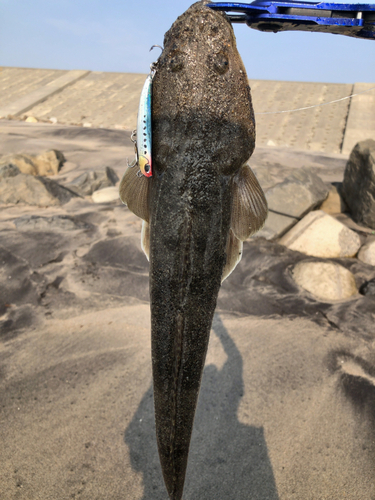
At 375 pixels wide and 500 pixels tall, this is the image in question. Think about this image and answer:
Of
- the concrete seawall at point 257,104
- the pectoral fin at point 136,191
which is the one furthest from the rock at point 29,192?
the concrete seawall at point 257,104

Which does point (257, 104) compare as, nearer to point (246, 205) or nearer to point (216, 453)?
point (216, 453)

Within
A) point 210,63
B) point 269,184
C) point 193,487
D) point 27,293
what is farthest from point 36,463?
point 269,184

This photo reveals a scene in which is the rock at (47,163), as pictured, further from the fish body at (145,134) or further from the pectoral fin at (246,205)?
the pectoral fin at (246,205)

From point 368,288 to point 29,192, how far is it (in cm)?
673

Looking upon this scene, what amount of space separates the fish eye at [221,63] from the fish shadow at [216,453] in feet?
9.77

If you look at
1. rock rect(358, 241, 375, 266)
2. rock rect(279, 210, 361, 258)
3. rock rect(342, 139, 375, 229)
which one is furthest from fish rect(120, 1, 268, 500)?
rock rect(342, 139, 375, 229)

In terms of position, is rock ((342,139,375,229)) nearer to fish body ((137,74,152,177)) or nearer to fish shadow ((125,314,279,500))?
fish shadow ((125,314,279,500))

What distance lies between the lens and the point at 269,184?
8.43 meters

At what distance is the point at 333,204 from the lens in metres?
7.91

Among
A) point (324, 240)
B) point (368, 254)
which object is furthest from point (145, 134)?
point (368, 254)

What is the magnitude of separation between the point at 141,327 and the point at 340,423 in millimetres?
2320

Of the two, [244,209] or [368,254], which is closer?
[244,209]

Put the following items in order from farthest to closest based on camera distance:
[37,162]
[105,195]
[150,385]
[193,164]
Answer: [37,162]
[105,195]
[150,385]
[193,164]

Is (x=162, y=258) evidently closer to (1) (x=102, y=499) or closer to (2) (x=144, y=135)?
(2) (x=144, y=135)
